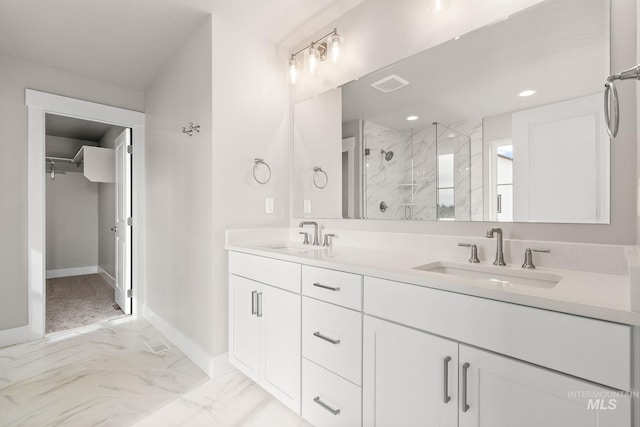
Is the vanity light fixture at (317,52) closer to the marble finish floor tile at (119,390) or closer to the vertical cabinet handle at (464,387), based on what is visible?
the vertical cabinet handle at (464,387)

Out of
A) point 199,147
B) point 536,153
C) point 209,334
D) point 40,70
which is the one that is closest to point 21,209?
point 40,70

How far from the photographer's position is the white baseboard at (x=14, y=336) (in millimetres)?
2600

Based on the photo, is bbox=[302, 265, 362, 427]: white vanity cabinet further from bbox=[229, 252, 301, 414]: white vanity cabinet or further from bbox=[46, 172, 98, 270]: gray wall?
bbox=[46, 172, 98, 270]: gray wall

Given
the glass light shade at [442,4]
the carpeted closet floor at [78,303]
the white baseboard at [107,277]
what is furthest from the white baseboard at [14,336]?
the glass light shade at [442,4]

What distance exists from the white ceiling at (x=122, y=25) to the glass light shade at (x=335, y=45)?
0.18 m

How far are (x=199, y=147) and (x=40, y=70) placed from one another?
1900mm

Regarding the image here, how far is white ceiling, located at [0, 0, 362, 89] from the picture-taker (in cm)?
204

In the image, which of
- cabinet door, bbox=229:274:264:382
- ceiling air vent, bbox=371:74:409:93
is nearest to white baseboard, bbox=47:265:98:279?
cabinet door, bbox=229:274:264:382

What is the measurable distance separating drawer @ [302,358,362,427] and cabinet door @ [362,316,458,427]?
0.06 m

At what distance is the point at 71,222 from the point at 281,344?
5.58 metres

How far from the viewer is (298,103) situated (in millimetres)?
2500

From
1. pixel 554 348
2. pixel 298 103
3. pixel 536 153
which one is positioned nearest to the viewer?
pixel 554 348

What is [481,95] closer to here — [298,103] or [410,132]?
[410,132]

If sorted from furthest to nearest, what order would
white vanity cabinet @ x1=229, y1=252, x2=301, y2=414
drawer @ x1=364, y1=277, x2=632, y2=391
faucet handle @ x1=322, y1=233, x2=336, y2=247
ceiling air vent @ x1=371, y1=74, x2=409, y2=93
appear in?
1. faucet handle @ x1=322, y1=233, x2=336, y2=247
2. ceiling air vent @ x1=371, y1=74, x2=409, y2=93
3. white vanity cabinet @ x1=229, y1=252, x2=301, y2=414
4. drawer @ x1=364, y1=277, x2=632, y2=391
